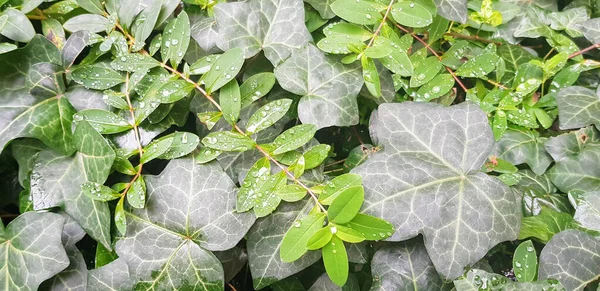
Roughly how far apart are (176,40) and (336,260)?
588 millimetres

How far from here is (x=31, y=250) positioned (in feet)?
3.10

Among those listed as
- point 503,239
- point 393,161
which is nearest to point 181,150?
point 393,161

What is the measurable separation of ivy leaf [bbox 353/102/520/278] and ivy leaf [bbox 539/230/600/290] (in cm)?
9

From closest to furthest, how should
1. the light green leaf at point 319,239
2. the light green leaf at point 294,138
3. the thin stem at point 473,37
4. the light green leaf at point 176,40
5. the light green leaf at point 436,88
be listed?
the light green leaf at point 319,239
the light green leaf at point 294,138
the light green leaf at point 176,40
the light green leaf at point 436,88
the thin stem at point 473,37

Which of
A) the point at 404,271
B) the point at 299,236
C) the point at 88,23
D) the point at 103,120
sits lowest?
the point at 404,271

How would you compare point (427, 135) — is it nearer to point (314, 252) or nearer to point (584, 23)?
point (314, 252)

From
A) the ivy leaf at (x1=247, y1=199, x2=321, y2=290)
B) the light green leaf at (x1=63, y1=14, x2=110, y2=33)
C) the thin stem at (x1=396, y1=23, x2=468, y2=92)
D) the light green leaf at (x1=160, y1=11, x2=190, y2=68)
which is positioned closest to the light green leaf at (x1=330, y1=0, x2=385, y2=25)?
the thin stem at (x1=396, y1=23, x2=468, y2=92)

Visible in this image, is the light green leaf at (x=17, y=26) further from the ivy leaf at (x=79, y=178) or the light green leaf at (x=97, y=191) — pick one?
the light green leaf at (x=97, y=191)

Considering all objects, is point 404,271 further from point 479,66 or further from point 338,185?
point 479,66

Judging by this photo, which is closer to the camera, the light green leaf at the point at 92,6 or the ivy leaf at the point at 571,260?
the ivy leaf at the point at 571,260

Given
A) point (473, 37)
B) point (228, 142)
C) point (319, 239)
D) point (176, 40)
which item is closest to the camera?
point (319, 239)

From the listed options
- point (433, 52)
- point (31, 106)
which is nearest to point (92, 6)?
point (31, 106)

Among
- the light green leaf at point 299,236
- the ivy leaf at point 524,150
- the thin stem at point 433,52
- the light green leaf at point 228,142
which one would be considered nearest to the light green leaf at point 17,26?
the light green leaf at point 228,142

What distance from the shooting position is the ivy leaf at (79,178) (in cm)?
94
